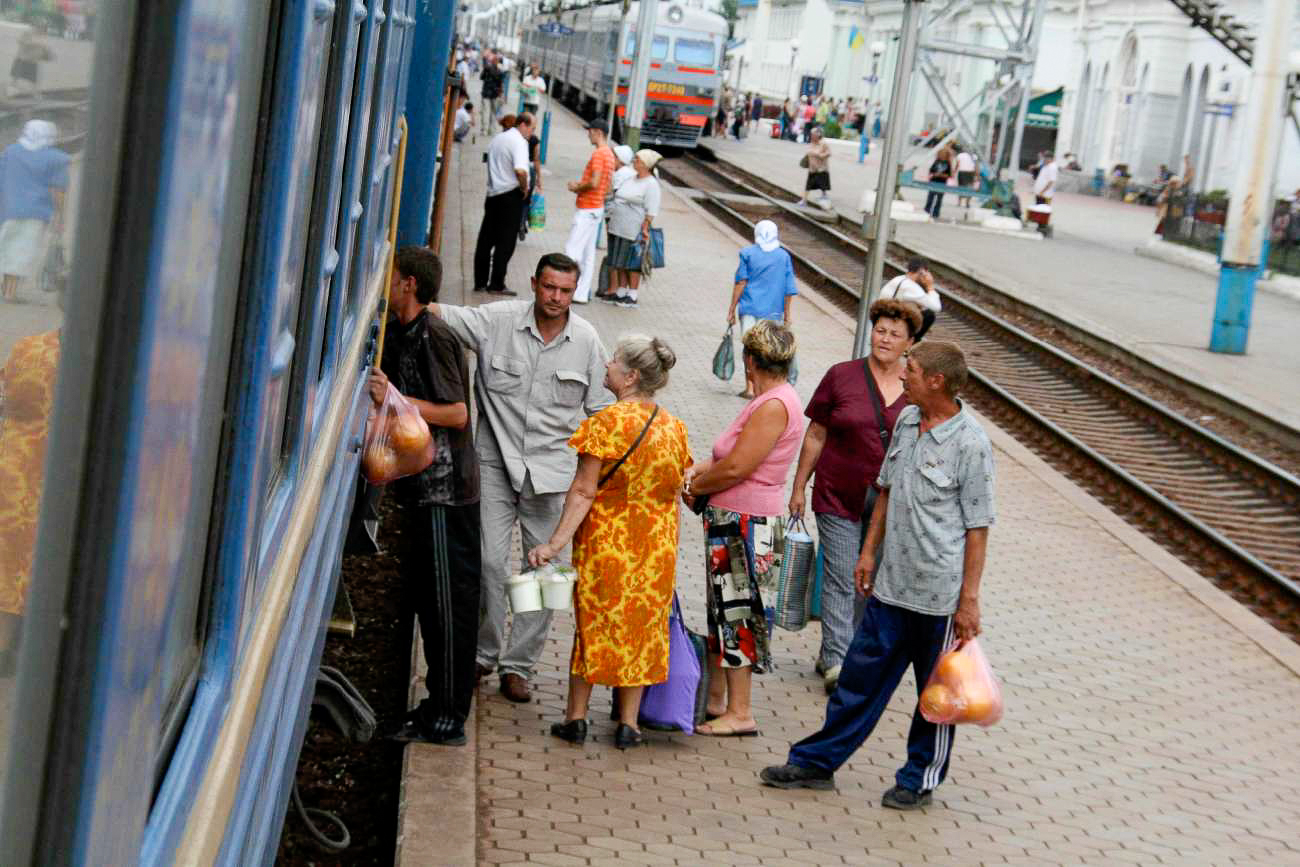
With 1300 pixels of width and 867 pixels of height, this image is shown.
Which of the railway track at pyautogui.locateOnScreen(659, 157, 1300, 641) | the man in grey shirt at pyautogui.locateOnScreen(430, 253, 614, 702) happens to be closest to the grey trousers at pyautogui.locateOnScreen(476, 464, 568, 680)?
the man in grey shirt at pyautogui.locateOnScreen(430, 253, 614, 702)

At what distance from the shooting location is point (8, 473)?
3.67ft

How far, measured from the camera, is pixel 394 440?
5.46 metres

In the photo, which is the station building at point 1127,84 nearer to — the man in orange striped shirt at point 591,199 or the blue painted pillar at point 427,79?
the man in orange striped shirt at point 591,199

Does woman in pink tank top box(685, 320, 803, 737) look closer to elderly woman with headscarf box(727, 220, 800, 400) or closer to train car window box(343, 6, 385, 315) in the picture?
train car window box(343, 6, 385, 315)

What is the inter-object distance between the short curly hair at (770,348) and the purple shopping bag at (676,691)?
89cm

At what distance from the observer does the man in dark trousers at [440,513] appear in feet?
19.0

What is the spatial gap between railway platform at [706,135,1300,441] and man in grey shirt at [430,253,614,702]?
1059cm

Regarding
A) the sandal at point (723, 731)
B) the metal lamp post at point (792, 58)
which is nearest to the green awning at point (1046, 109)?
the metal lamp post at point (792, 58)

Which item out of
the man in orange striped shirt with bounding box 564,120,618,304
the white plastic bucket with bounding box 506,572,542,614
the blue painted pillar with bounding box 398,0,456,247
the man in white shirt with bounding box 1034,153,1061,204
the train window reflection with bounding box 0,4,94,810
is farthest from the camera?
the man in white shirt with bounding box 1034,153,1061,204

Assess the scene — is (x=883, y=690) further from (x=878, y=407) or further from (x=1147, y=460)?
(x=1147, y=460)

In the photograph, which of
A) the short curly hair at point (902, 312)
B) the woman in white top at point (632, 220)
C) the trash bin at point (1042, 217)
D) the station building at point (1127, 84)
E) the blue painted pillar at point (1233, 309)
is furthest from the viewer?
the station building at point (1127, 84)

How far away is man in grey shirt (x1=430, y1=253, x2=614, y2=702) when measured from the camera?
6.17m

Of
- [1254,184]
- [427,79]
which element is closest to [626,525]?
[427,79]

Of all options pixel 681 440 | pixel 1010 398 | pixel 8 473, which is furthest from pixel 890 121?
pixel 8 473
